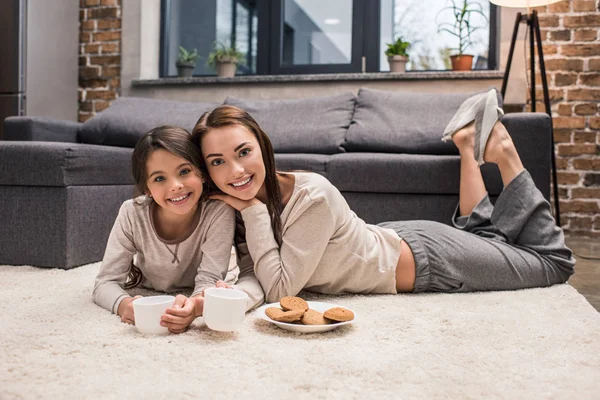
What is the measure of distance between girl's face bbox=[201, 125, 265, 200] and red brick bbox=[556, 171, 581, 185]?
2547mm

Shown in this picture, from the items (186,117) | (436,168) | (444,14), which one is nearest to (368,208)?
(436,168)

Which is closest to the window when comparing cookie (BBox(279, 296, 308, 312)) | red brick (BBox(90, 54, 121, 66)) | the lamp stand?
red brick (BBox(90, 54, 121, 66))

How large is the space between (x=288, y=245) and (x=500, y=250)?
728 millimetres

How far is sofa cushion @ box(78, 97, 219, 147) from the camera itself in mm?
3010

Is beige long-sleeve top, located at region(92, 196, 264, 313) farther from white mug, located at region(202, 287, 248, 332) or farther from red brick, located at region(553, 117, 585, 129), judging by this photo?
red brick, located at region(553, 117, 585, 129)

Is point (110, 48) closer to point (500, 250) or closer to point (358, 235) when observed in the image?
point (358, 235)

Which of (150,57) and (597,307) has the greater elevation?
(150,57)

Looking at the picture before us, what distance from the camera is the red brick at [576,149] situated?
10.8ft

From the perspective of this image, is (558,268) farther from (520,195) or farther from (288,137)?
(288,137)

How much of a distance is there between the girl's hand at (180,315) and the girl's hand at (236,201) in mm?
318

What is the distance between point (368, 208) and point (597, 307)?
1.00m

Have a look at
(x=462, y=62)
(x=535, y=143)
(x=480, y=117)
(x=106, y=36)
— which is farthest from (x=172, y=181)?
(x=106, y=36)

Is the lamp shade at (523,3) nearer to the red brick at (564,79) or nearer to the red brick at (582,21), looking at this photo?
the red brick at (582,21)

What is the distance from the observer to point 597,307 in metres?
1.65
